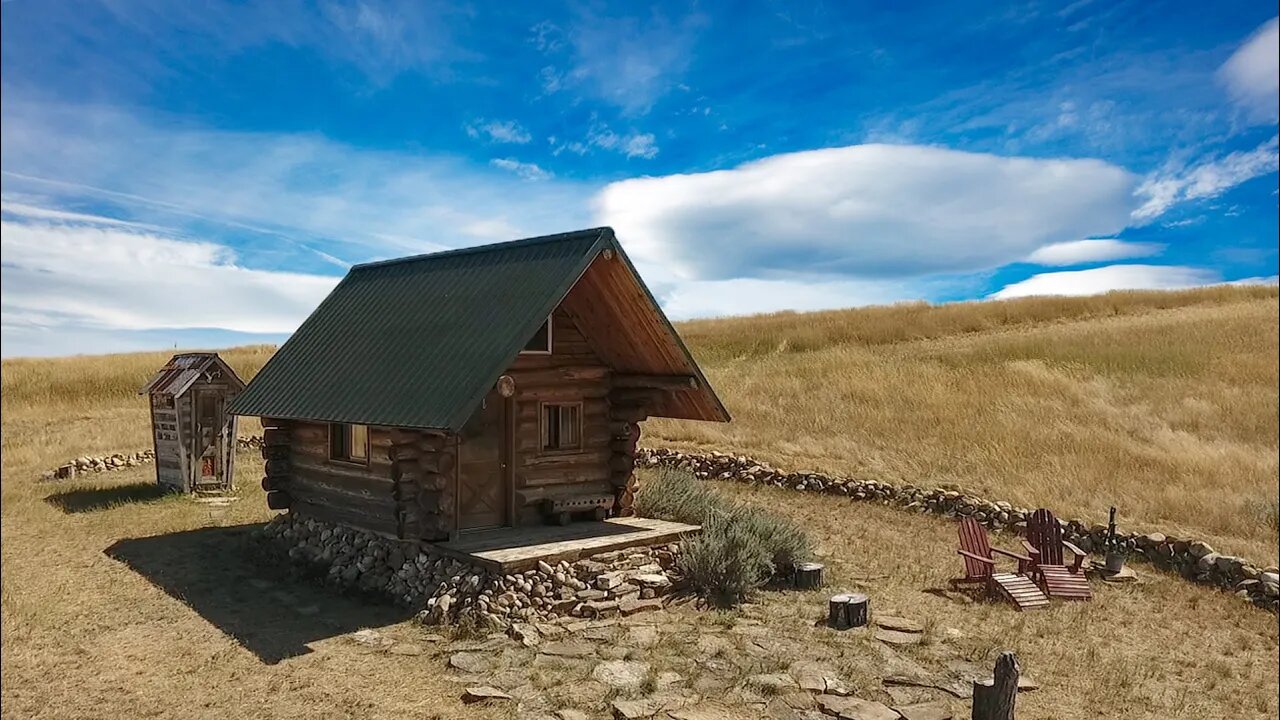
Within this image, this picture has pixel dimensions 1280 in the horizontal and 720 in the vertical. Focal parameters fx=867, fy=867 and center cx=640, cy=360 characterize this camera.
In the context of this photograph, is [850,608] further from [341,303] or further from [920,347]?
→ [920,347]

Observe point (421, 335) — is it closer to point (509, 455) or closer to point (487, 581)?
point (509, 455)

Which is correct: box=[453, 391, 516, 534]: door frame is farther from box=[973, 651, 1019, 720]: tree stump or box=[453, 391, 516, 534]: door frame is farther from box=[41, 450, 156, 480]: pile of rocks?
box=[41, 450, 156, 480]: pile of rocks

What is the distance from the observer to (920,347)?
3641 cm

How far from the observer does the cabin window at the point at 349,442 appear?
13.7 m

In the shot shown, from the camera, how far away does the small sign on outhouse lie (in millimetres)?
19406

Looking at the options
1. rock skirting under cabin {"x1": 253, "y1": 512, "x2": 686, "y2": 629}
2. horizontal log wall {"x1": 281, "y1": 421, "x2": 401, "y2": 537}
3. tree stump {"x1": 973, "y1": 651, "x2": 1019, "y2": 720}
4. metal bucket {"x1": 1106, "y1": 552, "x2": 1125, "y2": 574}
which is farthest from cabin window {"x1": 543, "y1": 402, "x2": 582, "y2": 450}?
metal bucket {"x1": 1106, "y1": 552, "x2": 1125, "y2": 574}

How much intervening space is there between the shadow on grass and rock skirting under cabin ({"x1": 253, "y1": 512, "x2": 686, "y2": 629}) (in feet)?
21.3

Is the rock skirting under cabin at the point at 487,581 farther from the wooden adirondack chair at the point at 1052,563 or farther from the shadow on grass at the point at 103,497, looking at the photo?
the shadow on grass at the point at 103,497

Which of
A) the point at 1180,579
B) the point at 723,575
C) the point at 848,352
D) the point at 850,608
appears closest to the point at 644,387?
the point at 723,575

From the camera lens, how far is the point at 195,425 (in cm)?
1948

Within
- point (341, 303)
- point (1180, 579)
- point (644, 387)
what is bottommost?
point (1180, 579)

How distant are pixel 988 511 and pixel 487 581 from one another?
11.1 meters

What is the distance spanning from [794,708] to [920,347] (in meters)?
29.8

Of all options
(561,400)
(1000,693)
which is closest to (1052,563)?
(1000,693)
